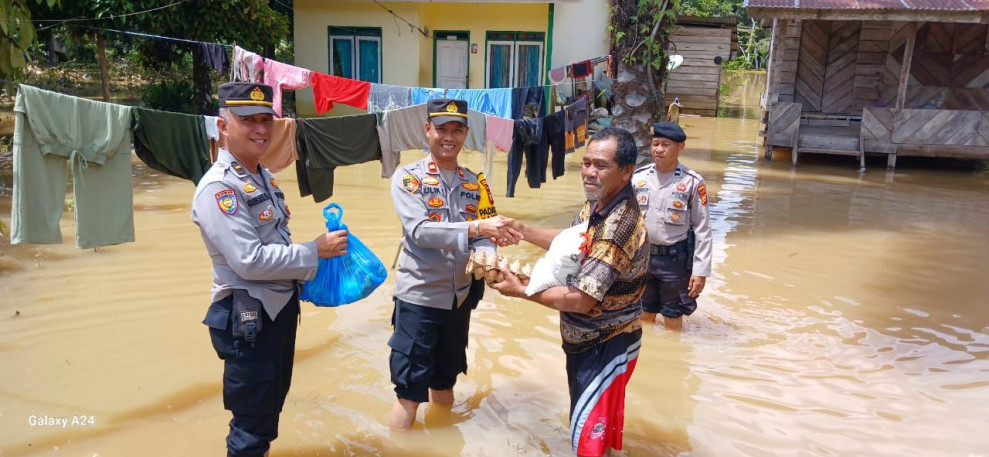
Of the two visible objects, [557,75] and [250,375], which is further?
[557,75]

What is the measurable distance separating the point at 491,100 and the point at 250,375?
20.9 ft

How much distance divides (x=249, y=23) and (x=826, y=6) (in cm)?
1089

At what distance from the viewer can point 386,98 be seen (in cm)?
1016

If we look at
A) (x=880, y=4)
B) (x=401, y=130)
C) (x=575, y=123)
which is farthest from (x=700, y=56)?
(x=401, y=130)

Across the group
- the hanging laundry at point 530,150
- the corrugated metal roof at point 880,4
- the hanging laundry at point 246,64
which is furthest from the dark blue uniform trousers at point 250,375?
the corrugated metal roof at point 880,4

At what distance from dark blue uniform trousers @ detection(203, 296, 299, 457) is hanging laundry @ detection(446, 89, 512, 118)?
6.03 metres

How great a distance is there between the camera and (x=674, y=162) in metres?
5.19

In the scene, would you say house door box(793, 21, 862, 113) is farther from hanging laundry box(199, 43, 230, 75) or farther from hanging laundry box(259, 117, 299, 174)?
hanging laundry box(259, 117, 299, 174)

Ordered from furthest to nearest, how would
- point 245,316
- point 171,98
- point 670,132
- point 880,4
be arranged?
point 171,98 < point 880,4 < point 670,132 < point 245,316

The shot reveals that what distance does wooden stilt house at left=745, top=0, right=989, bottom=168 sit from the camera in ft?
42.1

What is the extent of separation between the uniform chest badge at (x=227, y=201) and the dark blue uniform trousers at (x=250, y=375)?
16.1 inches

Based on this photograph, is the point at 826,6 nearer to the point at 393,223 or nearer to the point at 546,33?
the point at 546,33

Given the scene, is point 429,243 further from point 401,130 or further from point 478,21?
point 478,21

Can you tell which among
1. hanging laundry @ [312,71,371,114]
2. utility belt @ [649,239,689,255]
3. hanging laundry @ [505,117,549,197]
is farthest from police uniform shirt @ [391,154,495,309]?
hanging laundry @ [312,71,371,114]
